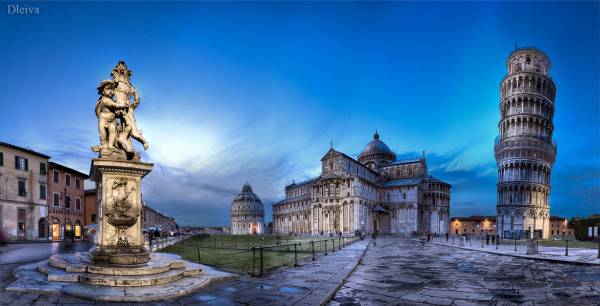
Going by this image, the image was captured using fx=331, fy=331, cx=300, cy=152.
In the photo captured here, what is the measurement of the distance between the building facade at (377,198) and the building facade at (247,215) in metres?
65.1

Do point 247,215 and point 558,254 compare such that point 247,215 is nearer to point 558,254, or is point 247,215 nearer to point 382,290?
point 558,254

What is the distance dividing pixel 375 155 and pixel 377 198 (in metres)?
19.5

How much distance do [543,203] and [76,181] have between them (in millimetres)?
87041

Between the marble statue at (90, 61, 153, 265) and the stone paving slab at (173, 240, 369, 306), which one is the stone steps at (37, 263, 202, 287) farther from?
the stone paving slab at (173, 240, 369, 306)

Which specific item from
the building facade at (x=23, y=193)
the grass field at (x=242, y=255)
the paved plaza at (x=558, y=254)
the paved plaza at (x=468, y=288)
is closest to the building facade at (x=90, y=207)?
the building facade at (x=23, y=193)

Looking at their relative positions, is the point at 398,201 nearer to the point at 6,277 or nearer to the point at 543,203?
the point at 543,203

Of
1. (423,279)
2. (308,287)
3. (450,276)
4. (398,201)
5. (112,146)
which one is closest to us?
(308,287)

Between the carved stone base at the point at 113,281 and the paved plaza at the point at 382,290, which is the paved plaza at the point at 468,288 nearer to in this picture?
the paved plaza at the point at 382,290

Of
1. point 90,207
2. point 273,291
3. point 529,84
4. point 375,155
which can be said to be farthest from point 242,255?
point 375,155

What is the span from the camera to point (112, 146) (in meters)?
9.40

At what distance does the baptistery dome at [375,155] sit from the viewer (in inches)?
3792

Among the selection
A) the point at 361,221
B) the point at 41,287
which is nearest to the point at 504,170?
the point at 361,221

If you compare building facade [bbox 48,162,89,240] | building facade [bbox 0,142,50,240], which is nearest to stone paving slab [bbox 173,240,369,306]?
building facade [bbox 0,142,50,240]

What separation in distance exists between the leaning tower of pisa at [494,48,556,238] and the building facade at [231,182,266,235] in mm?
96752
